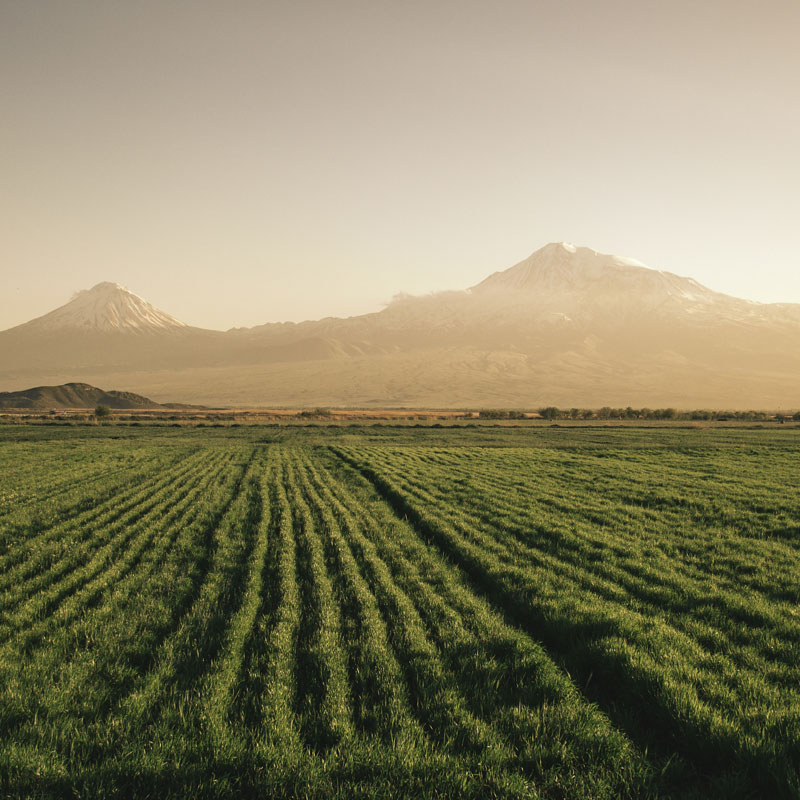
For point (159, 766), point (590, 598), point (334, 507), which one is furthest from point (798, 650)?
point (334, 507)

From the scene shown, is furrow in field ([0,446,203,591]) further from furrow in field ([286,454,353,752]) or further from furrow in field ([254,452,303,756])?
furrow in field ([286,454,353,752])

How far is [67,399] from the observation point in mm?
167375

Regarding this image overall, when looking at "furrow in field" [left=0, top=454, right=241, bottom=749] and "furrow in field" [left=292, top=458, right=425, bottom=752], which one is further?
"furrow in field" [left=0, top=454, right=241, bottom=749]

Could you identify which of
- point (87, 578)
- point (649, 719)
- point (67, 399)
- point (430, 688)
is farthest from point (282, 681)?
point (67, 399)

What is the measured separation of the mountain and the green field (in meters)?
175

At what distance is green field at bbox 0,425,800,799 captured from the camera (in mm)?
5297

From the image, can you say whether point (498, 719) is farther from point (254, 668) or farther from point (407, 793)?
point (254, 668)

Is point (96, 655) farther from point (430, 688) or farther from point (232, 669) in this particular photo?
point (430, 688)

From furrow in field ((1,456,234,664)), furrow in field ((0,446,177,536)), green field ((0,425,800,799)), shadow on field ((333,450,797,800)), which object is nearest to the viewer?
shadow on field ((333,450,797,800))

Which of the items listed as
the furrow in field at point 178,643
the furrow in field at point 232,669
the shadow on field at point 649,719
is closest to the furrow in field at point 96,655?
the furrow in field at point 178,643

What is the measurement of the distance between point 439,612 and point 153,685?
16.0 ft

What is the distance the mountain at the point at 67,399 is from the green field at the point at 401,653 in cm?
17497

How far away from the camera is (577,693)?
6801 millimetres

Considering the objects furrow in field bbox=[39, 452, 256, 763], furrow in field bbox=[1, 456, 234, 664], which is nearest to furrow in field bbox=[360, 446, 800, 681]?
furrow in field bbox=[39, 452, 256, 763]
